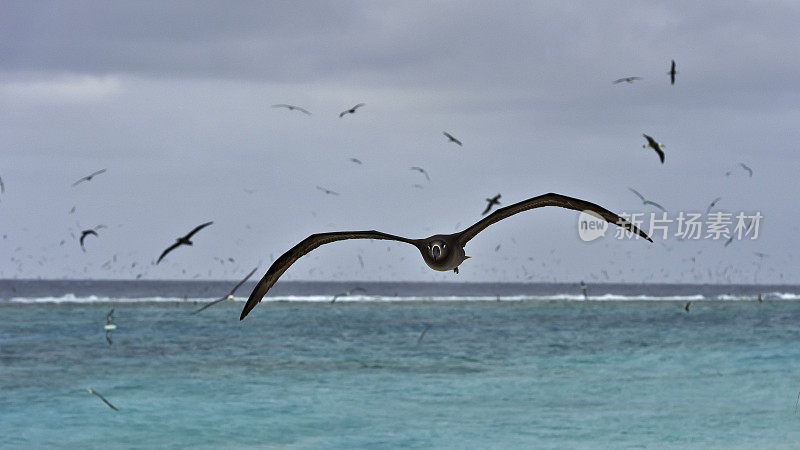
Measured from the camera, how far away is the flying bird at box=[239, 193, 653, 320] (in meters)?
7.00

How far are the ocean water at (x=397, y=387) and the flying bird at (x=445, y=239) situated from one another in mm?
14886

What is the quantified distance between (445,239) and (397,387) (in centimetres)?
2344

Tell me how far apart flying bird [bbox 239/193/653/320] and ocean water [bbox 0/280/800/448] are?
14.9 meters

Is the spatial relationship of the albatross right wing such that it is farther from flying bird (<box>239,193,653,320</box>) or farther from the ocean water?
the ocean water

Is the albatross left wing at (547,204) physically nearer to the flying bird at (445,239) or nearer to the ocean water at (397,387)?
the flying bird at (445,239)

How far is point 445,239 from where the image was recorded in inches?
281

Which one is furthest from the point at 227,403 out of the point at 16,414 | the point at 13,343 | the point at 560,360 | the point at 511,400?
the point at 13,343

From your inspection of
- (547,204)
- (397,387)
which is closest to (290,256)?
(547,204)

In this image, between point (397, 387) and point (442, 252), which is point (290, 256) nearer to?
point (442, 252)

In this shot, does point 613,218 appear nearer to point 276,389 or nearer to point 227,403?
point 227,403

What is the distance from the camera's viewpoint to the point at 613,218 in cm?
736

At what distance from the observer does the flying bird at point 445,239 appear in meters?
7.00

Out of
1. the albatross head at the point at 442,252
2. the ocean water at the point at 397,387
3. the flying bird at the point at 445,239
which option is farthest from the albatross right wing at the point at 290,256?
the ocean water at the point at 397,387

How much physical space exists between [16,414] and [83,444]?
4308 millimetres
